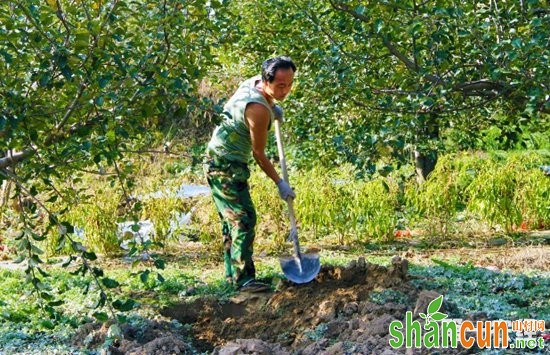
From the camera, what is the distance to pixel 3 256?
7145mm

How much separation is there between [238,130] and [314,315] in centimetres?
124

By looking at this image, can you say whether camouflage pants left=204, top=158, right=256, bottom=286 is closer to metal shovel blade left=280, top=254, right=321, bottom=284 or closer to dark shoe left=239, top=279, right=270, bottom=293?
dark shoe left=239, top=279, right=270, bottom=293

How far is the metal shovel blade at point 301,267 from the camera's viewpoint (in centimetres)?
486

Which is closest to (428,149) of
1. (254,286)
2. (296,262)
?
(296,262)

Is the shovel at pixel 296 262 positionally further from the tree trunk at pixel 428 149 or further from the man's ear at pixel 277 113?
the tree trunk at pixel 428 149

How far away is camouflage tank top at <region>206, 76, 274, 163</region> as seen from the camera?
4793 millimetres

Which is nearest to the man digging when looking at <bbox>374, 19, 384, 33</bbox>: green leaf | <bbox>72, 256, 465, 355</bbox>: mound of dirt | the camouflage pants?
the camouflage pants

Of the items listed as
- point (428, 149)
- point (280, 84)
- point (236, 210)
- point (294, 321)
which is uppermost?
point (280, 84)

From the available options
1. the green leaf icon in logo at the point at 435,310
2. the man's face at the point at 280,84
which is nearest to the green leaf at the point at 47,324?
the man's face at the point at 280,84

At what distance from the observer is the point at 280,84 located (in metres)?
4.73

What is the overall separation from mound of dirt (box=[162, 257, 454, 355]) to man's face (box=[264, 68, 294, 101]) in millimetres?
1106

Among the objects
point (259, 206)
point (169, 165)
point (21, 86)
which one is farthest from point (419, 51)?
point (169, 165)
